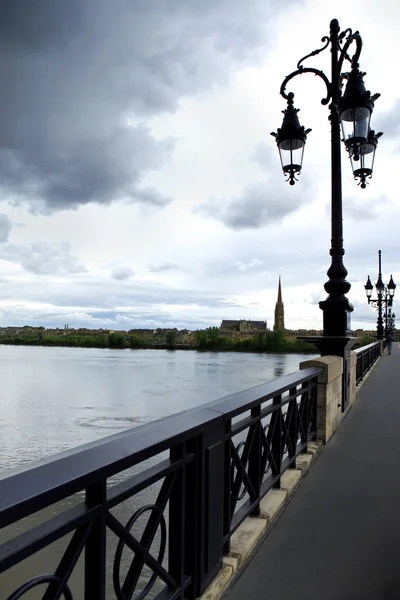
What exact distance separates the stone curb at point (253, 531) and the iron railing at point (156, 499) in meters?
0.06

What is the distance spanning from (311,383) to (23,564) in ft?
15.8

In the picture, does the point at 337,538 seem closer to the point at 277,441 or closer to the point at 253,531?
the point at 253,531

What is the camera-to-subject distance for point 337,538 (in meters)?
2.95

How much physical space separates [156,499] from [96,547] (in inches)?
33.5

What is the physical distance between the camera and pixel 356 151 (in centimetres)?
604

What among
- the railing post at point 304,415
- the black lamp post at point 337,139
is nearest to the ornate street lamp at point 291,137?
the black lamp post at point 337,139

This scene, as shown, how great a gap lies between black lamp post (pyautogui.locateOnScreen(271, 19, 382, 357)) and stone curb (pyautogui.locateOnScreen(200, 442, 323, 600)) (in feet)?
9.29

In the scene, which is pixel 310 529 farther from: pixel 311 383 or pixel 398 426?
pixel 398 426

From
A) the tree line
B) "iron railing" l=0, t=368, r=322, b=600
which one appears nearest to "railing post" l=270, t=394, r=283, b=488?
"iron railing" l=0, t=368, r=322, b=600

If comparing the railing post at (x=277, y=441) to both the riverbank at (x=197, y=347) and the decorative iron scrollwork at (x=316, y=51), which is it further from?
the riverbank at (x=197, y=347)

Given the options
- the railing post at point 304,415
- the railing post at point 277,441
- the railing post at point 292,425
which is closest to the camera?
the railing post at point 277,441

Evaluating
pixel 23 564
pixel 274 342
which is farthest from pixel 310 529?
pixel 274 342

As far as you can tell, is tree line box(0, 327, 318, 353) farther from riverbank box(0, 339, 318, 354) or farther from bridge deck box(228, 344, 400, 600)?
bridge deck box(228, 344, 400, 600)

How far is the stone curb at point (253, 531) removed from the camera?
7.64 ft
